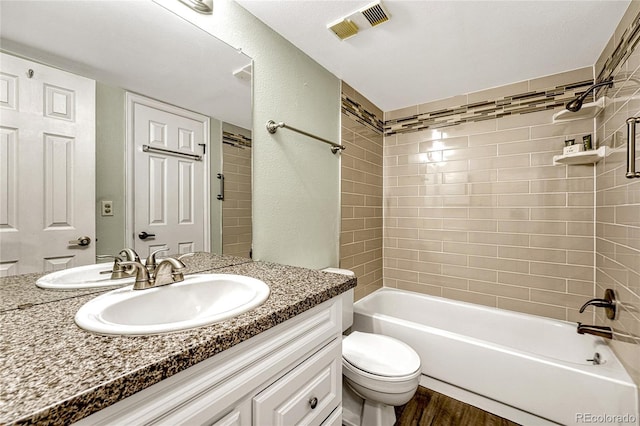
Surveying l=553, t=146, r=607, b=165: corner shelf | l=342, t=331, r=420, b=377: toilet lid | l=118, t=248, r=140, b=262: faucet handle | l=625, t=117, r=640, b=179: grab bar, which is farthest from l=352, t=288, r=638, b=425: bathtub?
l=118, t=248, r=140, b=262: faucet handle

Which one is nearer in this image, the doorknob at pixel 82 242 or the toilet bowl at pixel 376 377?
the doorknob at pixel 82 242

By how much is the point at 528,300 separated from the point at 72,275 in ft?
8.88

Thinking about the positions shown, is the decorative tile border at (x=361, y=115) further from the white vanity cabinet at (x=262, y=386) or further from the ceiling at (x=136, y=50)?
the white vanity cabinet at (x=262, y=386)

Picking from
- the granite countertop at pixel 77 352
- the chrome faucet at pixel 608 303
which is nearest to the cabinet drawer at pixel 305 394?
the granite countertop at pixel 77 352

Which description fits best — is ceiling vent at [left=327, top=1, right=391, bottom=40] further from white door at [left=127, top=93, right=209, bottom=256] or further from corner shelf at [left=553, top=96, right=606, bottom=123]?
corner shelf at [left=553, top=96, right=606, bottom=123]

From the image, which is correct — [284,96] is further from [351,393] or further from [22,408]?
[351,393]

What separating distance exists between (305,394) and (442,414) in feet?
4.28

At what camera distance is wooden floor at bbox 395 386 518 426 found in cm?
158

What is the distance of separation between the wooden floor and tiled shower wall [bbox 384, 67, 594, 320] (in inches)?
33.2

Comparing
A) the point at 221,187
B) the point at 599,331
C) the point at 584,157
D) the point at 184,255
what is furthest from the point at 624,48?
the point at 184,255

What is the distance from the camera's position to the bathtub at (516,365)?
52.4 inches

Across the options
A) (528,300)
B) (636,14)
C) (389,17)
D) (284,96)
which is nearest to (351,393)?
(528,300)

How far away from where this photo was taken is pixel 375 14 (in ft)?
4.48

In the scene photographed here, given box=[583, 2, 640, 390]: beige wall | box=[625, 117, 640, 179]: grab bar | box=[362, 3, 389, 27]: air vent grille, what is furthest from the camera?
box=[362, 3, 389, 27]: air vent grille
